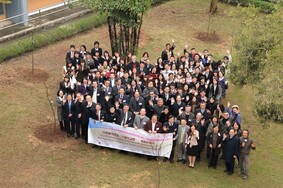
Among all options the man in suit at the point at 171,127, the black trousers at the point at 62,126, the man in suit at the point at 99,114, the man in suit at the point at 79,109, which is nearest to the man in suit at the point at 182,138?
the man in suit at the point at 171,127

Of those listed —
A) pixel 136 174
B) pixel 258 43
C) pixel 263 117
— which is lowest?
pixel 136 174

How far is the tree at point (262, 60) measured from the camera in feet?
34.4

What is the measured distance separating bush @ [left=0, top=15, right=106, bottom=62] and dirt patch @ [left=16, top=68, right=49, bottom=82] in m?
1.17

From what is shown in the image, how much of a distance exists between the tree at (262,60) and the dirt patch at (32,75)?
773cm

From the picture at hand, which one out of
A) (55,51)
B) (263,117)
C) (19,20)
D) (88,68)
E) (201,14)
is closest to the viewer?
(263,117)

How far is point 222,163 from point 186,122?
1640mm

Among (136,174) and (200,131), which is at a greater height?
(200,131)

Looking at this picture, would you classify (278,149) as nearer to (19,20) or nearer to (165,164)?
(165,164)

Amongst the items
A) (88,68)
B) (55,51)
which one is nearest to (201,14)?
(55,51)

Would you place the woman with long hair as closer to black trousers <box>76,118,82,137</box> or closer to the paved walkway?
black trousers <box>76,118,82,137</box>

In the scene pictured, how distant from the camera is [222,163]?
12977 millimetres

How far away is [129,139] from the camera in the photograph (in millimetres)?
12789

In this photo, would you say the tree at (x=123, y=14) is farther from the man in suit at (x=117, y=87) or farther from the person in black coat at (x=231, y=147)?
the person in black coat at (x=231, y=147)

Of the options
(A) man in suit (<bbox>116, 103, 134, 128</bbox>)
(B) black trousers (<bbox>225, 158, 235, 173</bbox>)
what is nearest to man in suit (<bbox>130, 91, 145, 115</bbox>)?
(A) man in suit (<bbox>116, 103, 134, 128</bbox>)
